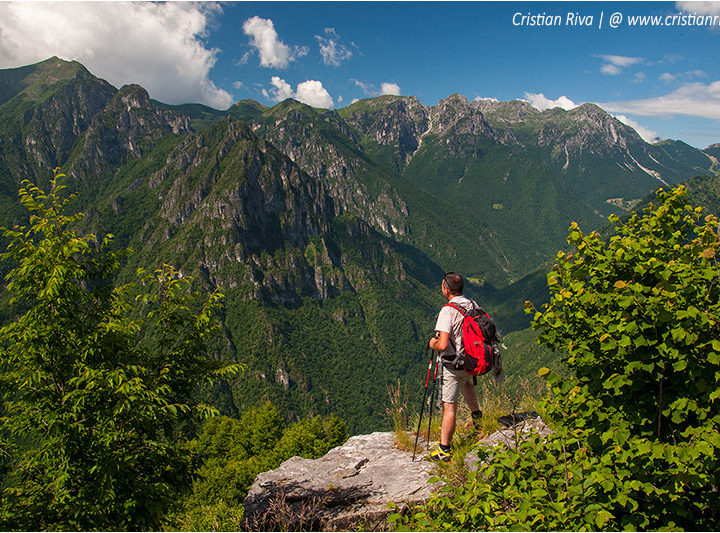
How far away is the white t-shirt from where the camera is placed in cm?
742

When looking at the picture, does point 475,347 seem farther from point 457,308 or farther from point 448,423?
point 448,423

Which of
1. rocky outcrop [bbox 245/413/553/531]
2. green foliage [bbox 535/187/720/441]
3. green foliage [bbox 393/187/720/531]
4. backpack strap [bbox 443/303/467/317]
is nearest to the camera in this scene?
green foliage [bbox 393/187/720/531]

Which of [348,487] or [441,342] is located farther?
[348,487]

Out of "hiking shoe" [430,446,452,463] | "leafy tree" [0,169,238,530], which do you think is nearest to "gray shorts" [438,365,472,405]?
"hiking shoe" [430,446,452,463]

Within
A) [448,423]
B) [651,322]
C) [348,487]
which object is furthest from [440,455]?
[651,322]

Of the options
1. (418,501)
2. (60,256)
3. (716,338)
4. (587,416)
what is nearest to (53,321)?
(60,256)

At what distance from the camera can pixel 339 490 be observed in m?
7.55

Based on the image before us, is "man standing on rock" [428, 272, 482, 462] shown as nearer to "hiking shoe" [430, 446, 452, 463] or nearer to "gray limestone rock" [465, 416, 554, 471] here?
"hiking shoe" [430, 446, 452, 463]

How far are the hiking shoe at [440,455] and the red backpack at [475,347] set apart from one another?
1.65 metres

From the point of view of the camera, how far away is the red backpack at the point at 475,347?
7.33 metres

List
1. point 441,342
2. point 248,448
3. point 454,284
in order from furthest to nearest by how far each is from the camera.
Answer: point 248,448 < point 454,284 < point 441,342

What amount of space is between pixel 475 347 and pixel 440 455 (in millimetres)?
2264

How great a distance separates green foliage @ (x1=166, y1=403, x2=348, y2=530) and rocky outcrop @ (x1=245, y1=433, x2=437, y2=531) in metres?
12.4

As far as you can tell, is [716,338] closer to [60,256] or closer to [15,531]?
[60,256]
